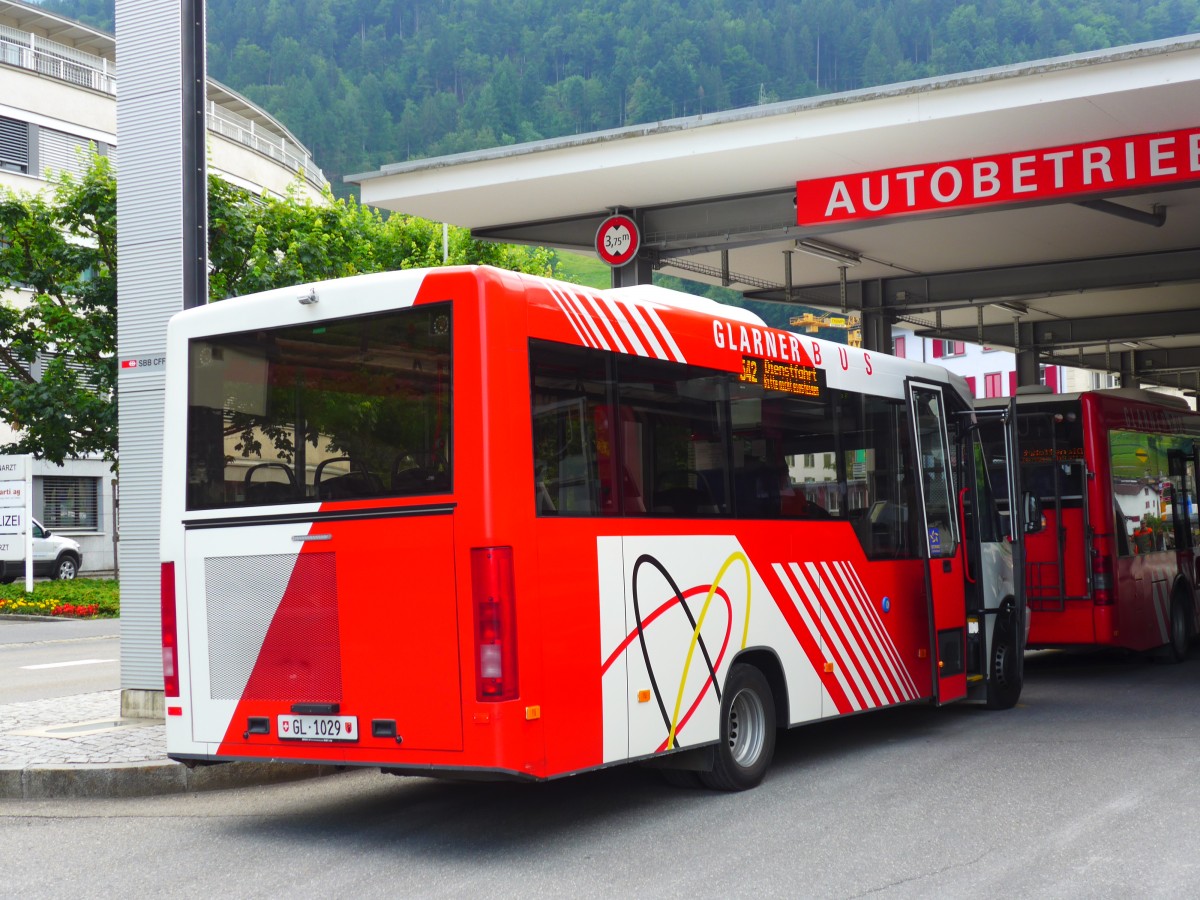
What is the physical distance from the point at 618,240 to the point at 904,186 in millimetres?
3654

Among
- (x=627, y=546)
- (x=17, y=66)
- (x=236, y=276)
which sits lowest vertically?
(x=627, y=546)

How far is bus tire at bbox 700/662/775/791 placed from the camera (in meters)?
8.55

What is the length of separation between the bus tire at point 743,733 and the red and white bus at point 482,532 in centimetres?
2

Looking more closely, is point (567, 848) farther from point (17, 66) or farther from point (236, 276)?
point (17, 66)

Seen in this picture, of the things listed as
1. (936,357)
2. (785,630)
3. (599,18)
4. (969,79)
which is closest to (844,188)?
(969,79)

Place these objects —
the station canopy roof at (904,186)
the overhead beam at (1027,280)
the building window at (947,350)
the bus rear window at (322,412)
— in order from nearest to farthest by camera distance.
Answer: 1. the bus rear window at (322,412)
2. the station canopy roof at (904,186)
3. the overhead beam at (1027,280)
4. the building window at (947,350)

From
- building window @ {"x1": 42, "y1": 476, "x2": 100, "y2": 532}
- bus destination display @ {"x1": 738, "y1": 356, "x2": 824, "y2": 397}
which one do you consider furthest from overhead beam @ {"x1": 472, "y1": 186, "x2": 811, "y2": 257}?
building window @ {"x1": 42, "y1": 476, "x2": 100, "y2": 532}

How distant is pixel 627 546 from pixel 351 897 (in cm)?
241

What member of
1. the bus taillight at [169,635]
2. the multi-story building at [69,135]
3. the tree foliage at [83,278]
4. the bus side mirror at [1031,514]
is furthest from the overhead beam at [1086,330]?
the multi-story building at [69,135]

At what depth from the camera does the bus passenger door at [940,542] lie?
36.7 feet

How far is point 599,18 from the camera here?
475 feet

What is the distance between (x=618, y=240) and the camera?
55.6ft

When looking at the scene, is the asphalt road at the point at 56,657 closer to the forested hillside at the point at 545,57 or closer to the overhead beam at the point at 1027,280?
the overhead beam at the point at 1027,280

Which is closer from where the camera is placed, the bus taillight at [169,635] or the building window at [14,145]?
the bus taillight at [169,635]
